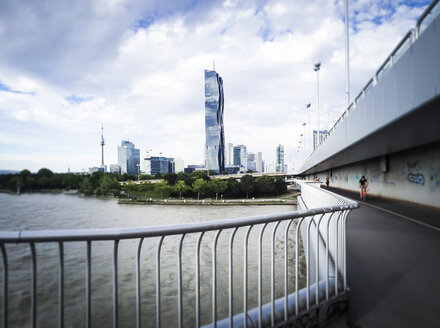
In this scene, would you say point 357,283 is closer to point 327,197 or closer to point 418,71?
point 327,197

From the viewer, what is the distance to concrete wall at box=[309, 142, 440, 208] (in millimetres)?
10656

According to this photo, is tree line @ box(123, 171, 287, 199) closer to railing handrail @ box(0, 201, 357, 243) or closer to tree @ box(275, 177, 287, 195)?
tree @ box(275, 177, 287, 195)

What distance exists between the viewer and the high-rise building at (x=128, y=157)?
468 ft

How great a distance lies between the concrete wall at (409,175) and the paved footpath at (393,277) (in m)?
5.69

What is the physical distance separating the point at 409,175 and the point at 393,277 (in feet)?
38.1

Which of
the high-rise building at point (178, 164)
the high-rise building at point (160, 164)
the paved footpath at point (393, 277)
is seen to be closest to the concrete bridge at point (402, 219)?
the paved footpath at point (393, 277)

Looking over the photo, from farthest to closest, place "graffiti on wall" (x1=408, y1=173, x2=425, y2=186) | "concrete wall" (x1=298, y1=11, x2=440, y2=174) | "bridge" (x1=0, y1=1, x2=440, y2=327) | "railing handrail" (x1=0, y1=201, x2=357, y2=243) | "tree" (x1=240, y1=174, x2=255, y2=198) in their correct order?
"tree" (x1=240, y1=174, x2=255, y2=198), "graffiti on wall" (x1=408, y1=173, x2=425, y2=186), "concrete wall" (x1=298, y1=11, x2=440, y2=174), "bridge" (x1=0, y1=1, x2=440, y2=327), "railing handrail" (x1=0, y1=201, x2=357, y2=243)

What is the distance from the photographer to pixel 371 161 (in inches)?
709

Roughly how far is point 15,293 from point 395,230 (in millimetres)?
16506

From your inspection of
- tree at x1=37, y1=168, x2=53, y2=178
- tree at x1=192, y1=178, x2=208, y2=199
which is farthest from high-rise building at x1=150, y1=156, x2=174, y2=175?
tree at x1=37, y1=168, x2=53, y2=178

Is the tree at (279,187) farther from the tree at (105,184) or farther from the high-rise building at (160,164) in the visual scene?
the high-rise building at (160,164)

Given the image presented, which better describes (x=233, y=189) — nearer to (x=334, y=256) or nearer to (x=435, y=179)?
(x=435, y=179)

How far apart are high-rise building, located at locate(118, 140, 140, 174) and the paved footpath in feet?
478

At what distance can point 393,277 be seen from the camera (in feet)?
11.4
